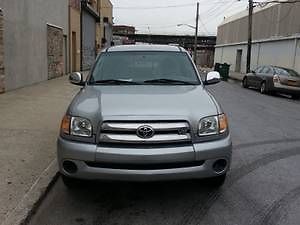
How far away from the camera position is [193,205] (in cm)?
468

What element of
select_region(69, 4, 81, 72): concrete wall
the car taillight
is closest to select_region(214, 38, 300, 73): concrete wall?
the car taillight

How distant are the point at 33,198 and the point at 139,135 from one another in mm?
1442

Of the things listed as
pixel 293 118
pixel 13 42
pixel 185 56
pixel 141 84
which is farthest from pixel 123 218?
pixel 13 42

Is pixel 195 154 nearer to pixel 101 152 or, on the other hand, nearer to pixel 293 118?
pixel 101 152

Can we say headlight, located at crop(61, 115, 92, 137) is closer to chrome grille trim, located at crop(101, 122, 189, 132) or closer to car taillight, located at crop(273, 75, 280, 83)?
chrome grille trim, located at crop(101, 122, 189, 132)

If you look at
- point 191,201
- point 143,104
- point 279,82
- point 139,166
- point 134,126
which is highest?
point 143,104

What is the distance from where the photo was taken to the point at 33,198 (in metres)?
4.63

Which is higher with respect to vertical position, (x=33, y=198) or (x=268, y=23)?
(x=268, y=23)

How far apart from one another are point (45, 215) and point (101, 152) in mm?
933

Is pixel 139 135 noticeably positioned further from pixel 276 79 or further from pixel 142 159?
pixel 276 79

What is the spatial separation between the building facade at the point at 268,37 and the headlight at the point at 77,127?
24.8 meters

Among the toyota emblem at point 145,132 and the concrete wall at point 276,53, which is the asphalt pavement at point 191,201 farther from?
the concrete wall at point 276,53

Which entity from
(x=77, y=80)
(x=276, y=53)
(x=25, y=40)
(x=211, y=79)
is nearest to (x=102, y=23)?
(x=276, y=53)

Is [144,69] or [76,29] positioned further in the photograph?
[76,29]
